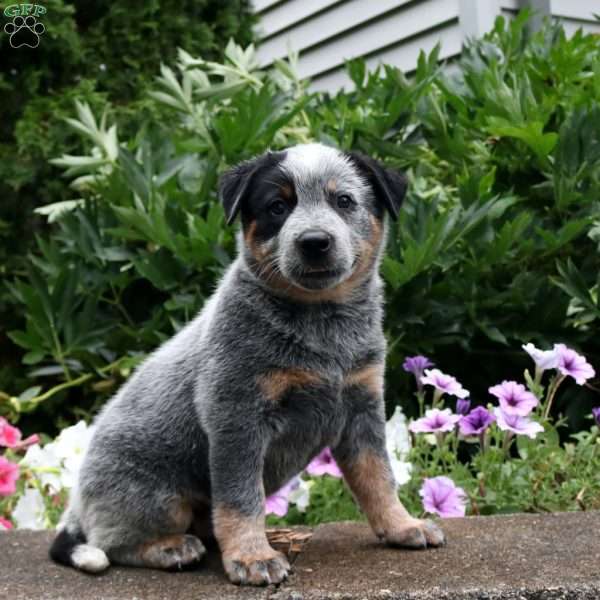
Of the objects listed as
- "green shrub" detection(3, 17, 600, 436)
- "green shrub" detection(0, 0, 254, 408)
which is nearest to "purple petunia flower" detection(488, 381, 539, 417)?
"green shrub" detection(3, 17, 600, 436)

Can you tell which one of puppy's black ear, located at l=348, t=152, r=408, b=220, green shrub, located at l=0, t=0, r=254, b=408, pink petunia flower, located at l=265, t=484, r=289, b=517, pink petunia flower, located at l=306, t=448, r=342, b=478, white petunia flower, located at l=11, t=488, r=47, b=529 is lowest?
white petunia flower, located at l=11, t=488, r=47, b=529

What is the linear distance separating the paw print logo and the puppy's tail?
383 centimetres

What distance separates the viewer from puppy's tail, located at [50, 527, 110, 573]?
2613 millimetres

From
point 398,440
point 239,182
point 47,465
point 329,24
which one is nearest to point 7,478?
point 47,465

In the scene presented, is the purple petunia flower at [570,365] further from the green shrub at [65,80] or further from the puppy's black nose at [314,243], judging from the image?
the green shrub at [65,80]

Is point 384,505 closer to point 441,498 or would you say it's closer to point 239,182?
point 441,498

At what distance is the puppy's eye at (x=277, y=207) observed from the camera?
2604 mm

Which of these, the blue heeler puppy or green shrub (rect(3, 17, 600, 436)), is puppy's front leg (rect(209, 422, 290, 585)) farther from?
green shrub (rect(3, 17, 600, 436))

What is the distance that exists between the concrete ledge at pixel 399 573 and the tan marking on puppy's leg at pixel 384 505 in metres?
0.05

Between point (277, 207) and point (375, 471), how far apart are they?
0.81m

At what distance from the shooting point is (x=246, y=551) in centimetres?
244

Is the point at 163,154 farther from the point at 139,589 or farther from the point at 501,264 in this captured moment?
the point at 139,589

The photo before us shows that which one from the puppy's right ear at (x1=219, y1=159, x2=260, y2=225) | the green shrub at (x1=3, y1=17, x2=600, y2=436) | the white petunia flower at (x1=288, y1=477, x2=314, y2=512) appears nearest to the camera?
the puppy's right ear at (x1=219, y1=159, x2=260, y2=225)

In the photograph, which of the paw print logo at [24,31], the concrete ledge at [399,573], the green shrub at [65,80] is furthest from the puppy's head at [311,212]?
the paw print logo at [24,31]
